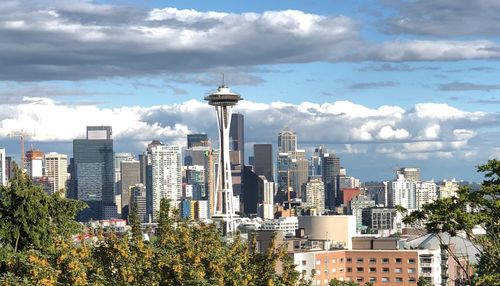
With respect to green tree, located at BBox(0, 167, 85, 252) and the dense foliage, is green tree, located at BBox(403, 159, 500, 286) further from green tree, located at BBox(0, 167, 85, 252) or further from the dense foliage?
green tree, located at BBox(0, 167, 85, 252)

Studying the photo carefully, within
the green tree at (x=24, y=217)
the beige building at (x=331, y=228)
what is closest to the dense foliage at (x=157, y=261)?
the green tree at (x=24, y=217)

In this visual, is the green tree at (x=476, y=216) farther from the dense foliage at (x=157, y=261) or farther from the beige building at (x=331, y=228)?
the beige building at (x=331, y=228)

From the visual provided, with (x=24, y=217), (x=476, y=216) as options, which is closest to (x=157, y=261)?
(x=476, y=216)

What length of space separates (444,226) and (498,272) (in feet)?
7.41

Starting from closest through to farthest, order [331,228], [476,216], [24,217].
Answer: [476,216], [24,217], [331,228]

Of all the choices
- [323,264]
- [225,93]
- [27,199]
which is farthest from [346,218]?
[27,199]

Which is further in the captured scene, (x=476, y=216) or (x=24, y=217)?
(x=24, y=217)

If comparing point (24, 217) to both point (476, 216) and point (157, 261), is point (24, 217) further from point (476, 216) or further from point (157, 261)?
point (476, 216)

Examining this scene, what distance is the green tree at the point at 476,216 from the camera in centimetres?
3033

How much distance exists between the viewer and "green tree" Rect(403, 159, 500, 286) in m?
30.3

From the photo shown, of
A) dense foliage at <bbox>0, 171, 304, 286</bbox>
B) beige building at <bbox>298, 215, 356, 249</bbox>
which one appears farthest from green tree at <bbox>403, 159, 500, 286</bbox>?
beige building at <bbox>298, 215, 356, 249</bbox>

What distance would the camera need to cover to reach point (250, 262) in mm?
32562

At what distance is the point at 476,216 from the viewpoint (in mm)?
30188

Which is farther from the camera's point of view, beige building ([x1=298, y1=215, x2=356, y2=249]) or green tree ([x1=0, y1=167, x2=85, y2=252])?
beige building ([x1=298, y1=215, x2=356, y2=249])
